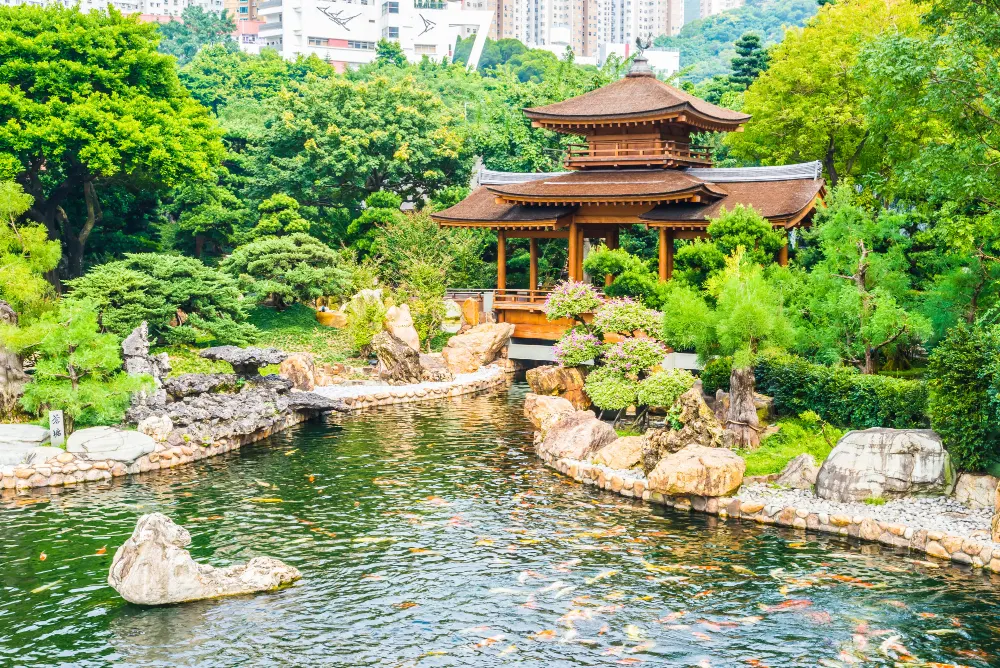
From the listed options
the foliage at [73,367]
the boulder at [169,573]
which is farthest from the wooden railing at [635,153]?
the boulder at [169,573]

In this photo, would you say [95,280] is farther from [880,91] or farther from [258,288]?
[880,91]

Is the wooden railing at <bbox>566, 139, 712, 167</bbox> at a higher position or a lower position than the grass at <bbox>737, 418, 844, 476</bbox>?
higher

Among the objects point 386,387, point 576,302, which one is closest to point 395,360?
point 386,387

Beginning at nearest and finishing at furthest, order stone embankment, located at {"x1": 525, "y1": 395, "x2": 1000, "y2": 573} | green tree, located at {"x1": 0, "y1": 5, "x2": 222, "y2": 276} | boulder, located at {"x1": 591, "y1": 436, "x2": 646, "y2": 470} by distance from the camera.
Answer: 1. stone embankment, located at {"x1": 525, "y1": 395, "x2": 1000, "y2": 573}
2. boulder, located at {"x1": 591, "y1": 436, "x2": 646, "y2": 470}
3. green tree, located at {"x1": 0, "y1": 5, "x2": 222, "y2": 276}

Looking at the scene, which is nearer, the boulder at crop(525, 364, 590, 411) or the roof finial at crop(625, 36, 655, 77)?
the boulder at crop(525, 364, 590, 411)

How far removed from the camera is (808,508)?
1812cm

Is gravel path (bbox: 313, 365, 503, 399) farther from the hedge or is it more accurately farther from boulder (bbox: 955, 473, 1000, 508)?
boulder (bbox: 955, 473, 1000, 508)

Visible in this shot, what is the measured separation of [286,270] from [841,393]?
21972 mm

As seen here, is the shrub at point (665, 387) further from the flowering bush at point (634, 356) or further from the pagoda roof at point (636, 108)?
the pagoda roof at point (636, 108)

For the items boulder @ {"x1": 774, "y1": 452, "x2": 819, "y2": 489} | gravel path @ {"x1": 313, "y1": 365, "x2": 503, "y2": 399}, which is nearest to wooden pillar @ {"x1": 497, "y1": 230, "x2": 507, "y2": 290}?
gravel path @ {"x1": 313, "y1": 365, "x2": 503, "y2": 399}

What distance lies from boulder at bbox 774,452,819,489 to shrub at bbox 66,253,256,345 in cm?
1750

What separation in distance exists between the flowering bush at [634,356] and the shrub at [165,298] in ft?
40.9

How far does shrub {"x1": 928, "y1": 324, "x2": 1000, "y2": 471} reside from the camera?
1727 cm

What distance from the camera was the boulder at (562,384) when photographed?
28234 millimetres
